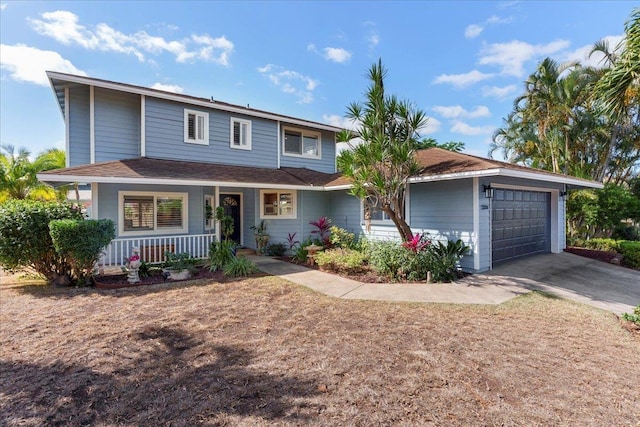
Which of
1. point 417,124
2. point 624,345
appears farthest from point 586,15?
point 624,345

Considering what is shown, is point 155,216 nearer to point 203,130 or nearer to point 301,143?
point 203,130

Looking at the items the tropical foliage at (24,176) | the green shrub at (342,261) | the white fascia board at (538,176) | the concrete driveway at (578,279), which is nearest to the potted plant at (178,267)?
the green shrub at (342,261)

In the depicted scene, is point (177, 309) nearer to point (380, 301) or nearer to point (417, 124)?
point (380, 301)

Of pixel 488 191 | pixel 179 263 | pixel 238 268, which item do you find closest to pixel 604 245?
pixel 488 191

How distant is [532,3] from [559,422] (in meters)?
12.8

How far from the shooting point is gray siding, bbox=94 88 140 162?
33.2 ft

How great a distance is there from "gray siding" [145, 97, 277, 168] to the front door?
152cm

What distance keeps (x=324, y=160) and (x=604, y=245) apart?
42.5 ft

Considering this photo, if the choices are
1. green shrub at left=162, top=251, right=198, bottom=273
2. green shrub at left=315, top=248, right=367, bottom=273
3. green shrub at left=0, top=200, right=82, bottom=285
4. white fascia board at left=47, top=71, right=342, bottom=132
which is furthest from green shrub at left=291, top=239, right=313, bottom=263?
green shrub at left=0, top=200, right=82, bottom=285

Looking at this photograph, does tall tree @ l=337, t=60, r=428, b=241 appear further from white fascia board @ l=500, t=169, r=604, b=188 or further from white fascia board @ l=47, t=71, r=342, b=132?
white fascia board @ l=47, t=71, r=342, b=132

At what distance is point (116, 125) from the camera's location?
34.6ft

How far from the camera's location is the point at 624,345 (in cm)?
452

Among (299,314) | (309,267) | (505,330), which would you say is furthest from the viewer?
(309,267)

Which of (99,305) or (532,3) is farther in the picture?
(532,3)
